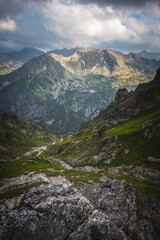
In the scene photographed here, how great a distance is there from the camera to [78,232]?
12688 millimetres

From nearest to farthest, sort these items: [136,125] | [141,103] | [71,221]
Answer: [71,221] < [136,125] < [141,103]

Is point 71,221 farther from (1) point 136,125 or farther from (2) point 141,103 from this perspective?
(2) point 141,103

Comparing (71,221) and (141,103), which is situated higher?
(141,103)

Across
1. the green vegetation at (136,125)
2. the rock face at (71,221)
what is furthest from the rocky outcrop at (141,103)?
the rock face at (71,221)

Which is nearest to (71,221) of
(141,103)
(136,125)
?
(136,125)

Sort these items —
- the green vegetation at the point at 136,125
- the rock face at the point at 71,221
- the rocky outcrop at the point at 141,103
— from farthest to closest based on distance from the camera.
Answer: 1. the rocky outcrop at the point at 141,103
2. the green vegetation at the point at 136,125
3. the rock face at the point at 71,221

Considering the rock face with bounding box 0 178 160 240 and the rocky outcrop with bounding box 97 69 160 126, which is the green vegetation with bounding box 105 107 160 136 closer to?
the rocky outcrop with bounding box 97 69 160 126

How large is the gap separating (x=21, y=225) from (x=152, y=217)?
16.7 m

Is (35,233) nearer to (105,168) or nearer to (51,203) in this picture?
(51,203)

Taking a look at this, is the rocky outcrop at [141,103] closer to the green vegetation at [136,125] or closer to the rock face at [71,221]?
the green vegetation at [136,125]

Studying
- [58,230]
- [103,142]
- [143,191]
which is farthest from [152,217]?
[103,142]

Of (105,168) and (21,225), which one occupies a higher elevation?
(21,225)

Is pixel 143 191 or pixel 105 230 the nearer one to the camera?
pixel 105 230

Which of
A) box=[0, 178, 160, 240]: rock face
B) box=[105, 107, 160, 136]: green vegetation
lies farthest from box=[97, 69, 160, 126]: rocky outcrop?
box=[0, 178, 160, 240]: rock face
